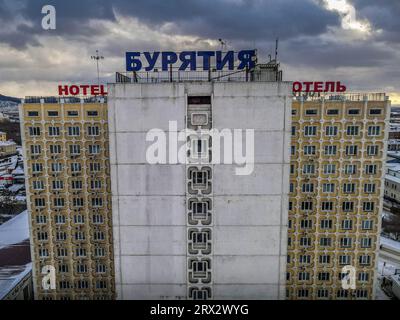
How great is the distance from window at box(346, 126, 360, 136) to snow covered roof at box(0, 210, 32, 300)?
184 feet

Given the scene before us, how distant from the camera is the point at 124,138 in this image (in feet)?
83.1

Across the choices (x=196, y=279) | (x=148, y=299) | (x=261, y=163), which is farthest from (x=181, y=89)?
(x=148, y=299)

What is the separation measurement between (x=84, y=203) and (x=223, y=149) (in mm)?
31201

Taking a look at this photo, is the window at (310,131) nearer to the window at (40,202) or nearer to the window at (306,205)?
the window at (306,205)

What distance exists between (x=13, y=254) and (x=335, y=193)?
63307 mm

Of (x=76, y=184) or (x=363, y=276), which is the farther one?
(x=363, y=276)

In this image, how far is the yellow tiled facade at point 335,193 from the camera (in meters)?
43.8

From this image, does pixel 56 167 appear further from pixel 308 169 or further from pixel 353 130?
pixel 353 130

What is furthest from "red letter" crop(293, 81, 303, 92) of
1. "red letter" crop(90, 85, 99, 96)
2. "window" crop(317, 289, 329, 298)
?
"window" crop(317, 289, 329, 298)

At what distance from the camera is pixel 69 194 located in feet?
159

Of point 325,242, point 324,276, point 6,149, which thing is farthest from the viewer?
point 6,149

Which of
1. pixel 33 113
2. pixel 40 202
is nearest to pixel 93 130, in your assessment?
pixel 33 113

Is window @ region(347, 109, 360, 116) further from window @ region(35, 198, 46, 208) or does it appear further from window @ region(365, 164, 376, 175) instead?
window @ region(35, 198, 46, 208)
